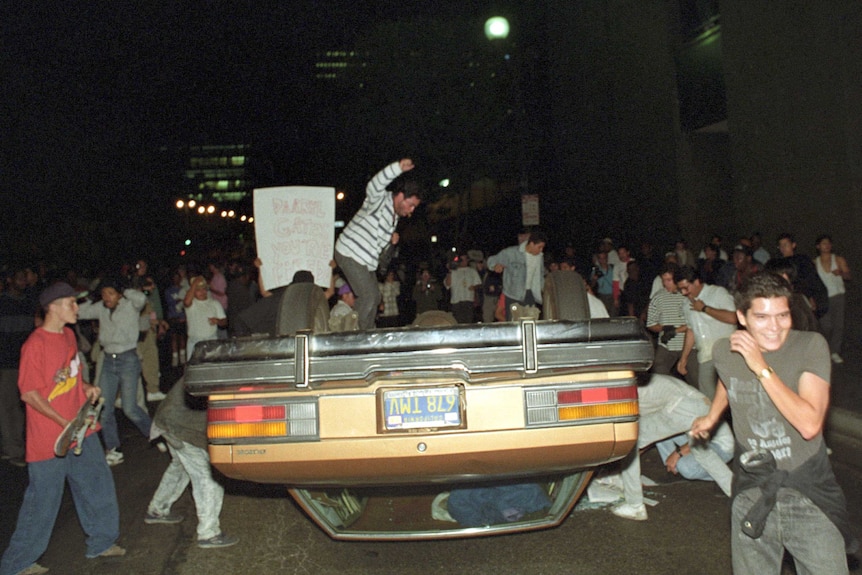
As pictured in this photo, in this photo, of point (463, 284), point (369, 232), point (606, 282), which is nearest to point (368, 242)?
point (369, 232)

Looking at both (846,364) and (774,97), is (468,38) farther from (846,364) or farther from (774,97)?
(846,364)

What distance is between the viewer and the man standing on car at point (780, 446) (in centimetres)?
317

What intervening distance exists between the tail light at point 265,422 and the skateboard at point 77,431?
Answer: 4.56ft

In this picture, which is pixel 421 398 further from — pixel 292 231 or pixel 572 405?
pixel 292 231

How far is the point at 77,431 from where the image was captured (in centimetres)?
499

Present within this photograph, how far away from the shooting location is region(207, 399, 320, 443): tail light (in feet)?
13.0

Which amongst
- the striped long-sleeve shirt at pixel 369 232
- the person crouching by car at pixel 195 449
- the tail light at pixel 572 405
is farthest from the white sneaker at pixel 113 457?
the tail light at pixel 572 405

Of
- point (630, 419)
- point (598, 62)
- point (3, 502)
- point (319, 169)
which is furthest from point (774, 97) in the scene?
point (319, 169)

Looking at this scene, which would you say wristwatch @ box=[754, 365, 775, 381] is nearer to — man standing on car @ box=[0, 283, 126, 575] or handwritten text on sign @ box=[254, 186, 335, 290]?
man standing on car @ box=[0, 283, 126, 575]

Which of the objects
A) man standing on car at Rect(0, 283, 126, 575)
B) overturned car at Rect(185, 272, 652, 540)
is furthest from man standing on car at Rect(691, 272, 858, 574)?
man standing on car at Rect(0, 283, 126, 575)

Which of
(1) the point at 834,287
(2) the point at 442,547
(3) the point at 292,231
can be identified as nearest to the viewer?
(2) the point at 442,547

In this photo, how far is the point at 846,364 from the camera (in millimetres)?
10852

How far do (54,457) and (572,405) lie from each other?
10.5 feet

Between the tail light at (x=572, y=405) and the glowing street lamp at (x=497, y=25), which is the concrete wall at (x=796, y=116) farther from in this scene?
the tail light at (x=572, y=405)
